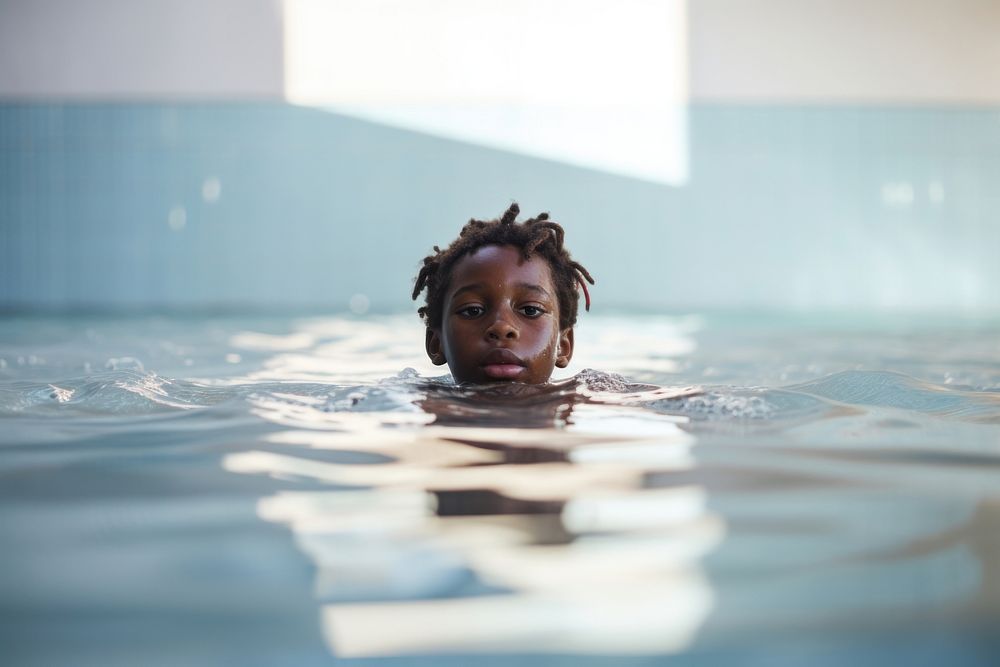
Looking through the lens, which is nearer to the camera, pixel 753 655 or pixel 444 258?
pixel 753 655

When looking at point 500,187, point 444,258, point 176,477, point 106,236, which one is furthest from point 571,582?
point 106,236

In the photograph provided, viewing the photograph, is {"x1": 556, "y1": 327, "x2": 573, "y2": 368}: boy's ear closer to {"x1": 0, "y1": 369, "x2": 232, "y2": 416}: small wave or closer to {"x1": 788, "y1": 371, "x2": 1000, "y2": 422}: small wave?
{"x1": 788, "y1": 371, "x2": 1000, "y2": 422}: small wave

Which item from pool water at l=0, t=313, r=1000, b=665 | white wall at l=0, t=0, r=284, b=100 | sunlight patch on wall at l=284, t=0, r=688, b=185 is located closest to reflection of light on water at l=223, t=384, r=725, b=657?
pool water at l=0, t=313, r=1000, b=665

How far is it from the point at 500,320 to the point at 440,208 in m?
5.42

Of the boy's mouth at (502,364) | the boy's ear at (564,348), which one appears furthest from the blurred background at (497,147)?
the boy's mouth at (502,364)

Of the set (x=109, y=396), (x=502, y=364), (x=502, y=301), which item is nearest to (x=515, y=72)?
(x=502, y=301)

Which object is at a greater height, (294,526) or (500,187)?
(500,187)

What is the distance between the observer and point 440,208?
7297 millimetres

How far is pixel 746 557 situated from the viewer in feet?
2.93

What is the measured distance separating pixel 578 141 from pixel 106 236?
3.76 metres

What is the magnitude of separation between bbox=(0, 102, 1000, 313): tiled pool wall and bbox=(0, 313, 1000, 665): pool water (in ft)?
17.0

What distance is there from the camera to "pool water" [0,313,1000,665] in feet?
2.37

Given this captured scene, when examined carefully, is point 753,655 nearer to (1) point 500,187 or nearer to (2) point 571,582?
(2) point 571,582

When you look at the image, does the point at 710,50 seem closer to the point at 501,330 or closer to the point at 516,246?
the point at 516,246
